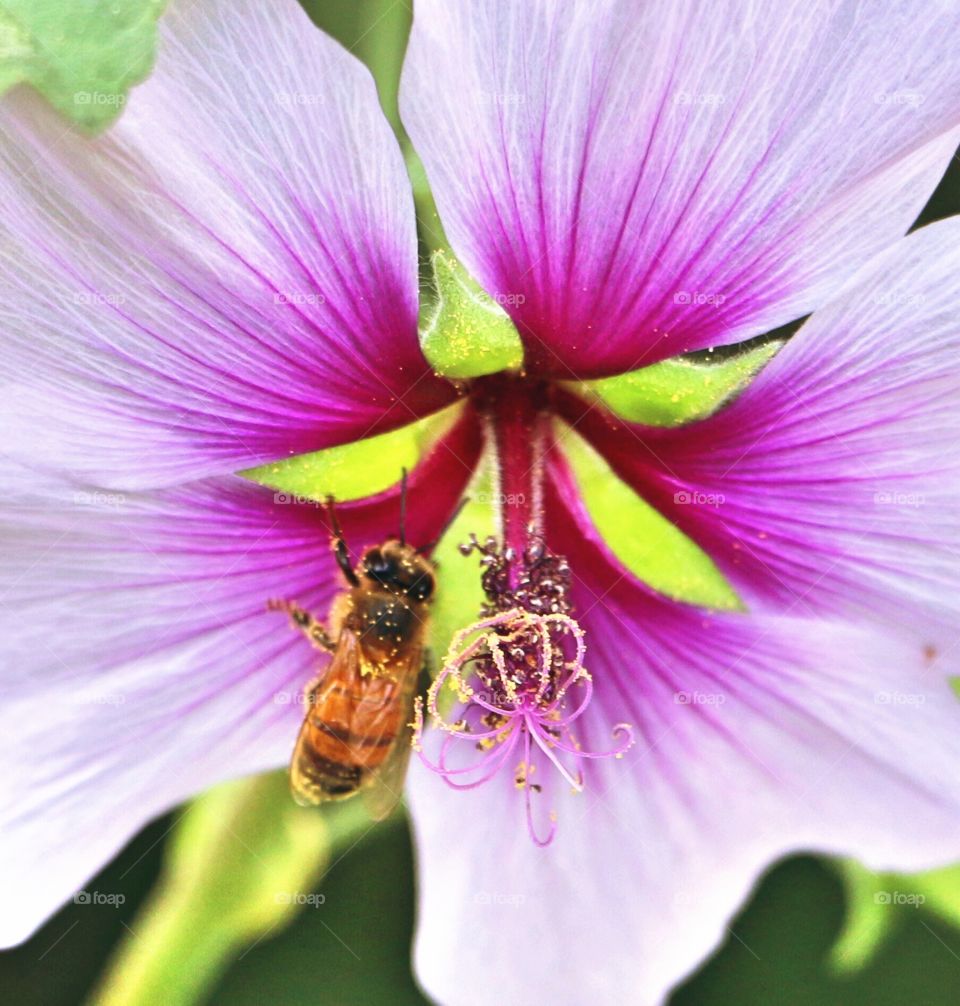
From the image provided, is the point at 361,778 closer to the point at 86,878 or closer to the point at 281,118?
the point at 86,878

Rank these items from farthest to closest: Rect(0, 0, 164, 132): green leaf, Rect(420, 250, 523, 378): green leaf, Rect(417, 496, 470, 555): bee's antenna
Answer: Rect(417, 496, 470, 555): bee's antenna < Rect(420, 250, 523, 378): green leaf < Rect(0, 0, 164, 132): green leaf

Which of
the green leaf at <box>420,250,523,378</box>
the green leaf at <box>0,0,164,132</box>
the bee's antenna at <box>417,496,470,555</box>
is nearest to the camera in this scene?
the green leaf at <box>0,0,164,132</box>

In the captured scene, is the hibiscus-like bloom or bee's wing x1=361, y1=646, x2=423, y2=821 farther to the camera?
bee's wing x1=361, y1=646, x2=423, y2=821

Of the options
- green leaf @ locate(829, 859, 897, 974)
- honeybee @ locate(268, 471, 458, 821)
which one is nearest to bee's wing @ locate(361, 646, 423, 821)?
honeybee @ locate(268, 471, 458, 821)

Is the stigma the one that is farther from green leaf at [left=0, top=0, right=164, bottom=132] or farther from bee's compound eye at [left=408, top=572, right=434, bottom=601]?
green leaf at [left=0, top=0, right=164, bottom=132]

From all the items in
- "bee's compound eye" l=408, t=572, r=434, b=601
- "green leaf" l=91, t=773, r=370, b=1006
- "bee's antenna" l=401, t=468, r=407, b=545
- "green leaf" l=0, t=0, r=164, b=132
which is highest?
"green leaf" l=0, t=0, r=164, b=132

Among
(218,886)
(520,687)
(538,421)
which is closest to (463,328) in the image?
(538,421)

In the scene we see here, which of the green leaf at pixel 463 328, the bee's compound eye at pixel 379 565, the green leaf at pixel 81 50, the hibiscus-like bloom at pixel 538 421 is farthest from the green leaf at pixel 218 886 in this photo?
the green leaf at pixel 81 50

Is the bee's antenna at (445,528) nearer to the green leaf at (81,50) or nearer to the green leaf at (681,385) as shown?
the green leaf at (681,385)

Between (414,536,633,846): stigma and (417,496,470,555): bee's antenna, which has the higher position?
(417,496,470,555): bee's antenna
